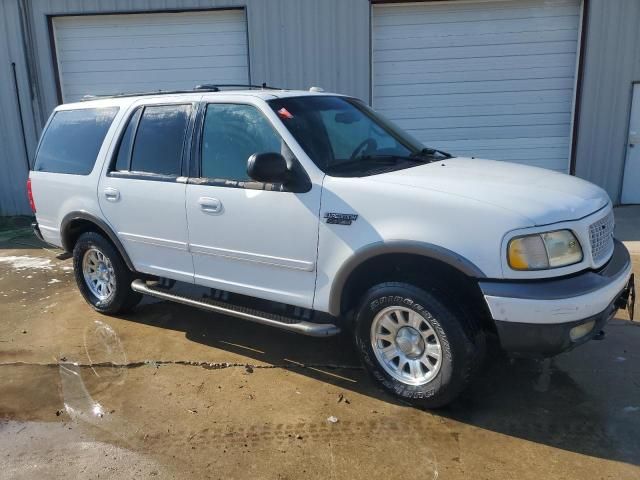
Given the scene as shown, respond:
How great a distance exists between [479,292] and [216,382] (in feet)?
6.50

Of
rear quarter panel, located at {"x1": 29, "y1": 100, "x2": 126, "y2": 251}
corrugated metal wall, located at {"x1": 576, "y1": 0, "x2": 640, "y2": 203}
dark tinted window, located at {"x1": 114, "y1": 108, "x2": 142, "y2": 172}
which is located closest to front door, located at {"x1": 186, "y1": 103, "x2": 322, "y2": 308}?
dark tinted window, located at {"x1": 114, "y1": 108, "x2": 142, "y2": 172}

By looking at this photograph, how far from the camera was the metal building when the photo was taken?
8.88 metres

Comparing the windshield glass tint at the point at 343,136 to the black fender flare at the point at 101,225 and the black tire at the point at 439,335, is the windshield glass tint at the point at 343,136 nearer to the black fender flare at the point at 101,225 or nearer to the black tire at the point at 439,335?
the black tire at the point at 439,335

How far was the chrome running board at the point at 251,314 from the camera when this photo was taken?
362 cm

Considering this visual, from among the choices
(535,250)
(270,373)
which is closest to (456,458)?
(535,250)

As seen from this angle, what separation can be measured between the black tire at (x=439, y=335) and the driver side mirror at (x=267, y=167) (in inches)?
37.7

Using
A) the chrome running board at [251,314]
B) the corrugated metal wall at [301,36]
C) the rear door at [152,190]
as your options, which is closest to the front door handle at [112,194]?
the rear door at [152,190]

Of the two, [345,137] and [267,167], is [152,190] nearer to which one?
[267,167]

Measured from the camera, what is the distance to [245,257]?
156 inches

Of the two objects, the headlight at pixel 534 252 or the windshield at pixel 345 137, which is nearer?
the headlight at pixel 534 252

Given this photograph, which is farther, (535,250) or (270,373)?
(270,373)

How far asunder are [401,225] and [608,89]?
7416 millimetres

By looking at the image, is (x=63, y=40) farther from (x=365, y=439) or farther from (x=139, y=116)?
(x=365, y=439)

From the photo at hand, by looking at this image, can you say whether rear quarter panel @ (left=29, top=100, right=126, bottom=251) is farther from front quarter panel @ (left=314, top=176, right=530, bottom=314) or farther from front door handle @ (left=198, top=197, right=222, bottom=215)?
front quarter panel @ (left=314, top=176, right=530, bottom=314)
